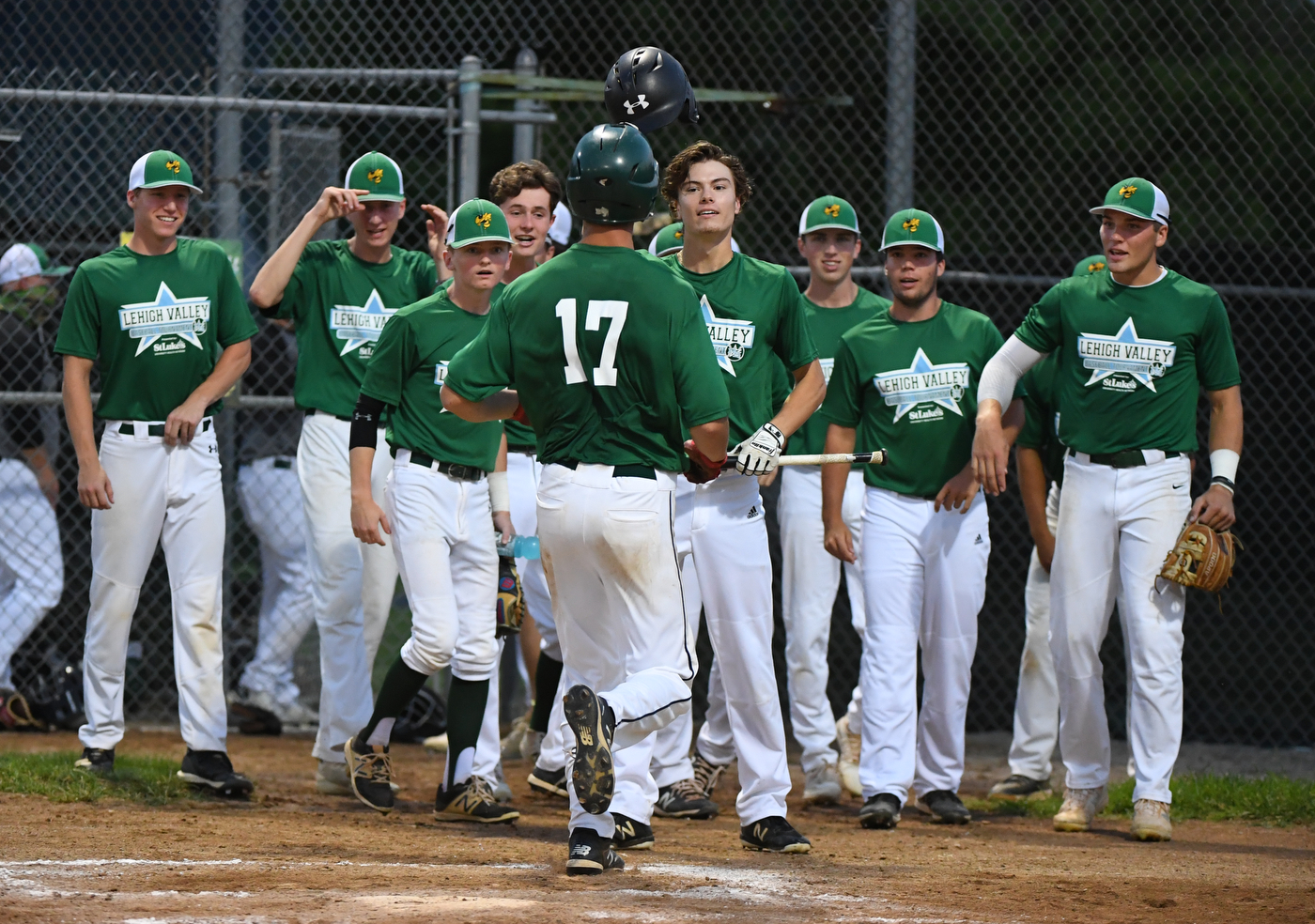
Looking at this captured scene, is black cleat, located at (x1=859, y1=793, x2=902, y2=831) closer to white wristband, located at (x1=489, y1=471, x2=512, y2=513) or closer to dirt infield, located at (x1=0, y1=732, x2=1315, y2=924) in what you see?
dirt infield, located at (x1=0, y1=732, x2=1315, y2=924)

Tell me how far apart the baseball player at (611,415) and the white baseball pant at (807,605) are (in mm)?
2074

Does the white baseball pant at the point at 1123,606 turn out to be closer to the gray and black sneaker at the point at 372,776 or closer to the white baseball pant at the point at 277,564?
the gray and black sneaker at the point at 372,776

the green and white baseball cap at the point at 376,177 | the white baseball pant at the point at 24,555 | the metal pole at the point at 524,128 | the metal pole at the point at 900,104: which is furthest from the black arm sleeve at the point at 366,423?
the metal pole at the point at 900,104

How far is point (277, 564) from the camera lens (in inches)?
306

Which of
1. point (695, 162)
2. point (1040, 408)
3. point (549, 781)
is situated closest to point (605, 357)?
point (695, 162)

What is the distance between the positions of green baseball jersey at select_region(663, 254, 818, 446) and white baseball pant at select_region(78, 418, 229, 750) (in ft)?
7.04

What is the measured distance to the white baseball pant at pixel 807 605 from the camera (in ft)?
21.1

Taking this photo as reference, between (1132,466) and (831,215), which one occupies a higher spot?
(831,215)

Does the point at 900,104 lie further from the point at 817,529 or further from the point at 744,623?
the point at 744,623

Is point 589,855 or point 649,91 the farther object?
point 649,91

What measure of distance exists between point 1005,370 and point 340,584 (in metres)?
2.70

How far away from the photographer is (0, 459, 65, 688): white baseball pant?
7.52 metres

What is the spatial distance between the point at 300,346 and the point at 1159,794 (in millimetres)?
3735

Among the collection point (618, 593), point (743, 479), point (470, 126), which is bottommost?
point (618, 593)
